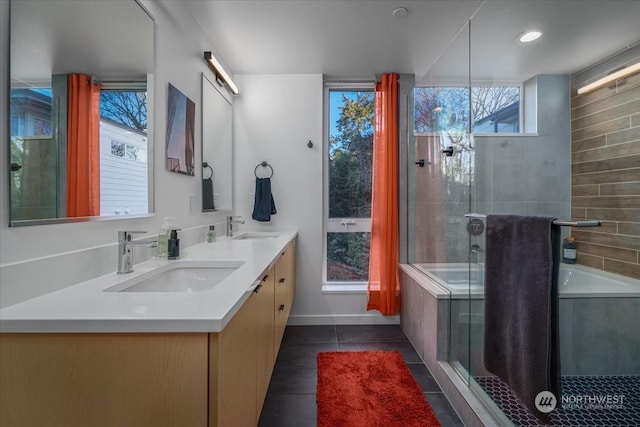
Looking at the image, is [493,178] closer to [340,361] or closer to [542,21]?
[542,21]

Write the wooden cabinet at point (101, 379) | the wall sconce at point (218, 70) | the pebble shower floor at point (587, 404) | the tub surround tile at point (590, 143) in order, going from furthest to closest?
the wall sconce at point (218, 70) → the tub surround tile at point (590, 143) → the pebble shower floor at point (587, 404) → the wooden cabinet at point (101, 379)

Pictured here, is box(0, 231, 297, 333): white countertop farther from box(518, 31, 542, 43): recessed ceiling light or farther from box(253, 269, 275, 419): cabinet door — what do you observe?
box(518, 31, 542, 43): recessed ceiling light

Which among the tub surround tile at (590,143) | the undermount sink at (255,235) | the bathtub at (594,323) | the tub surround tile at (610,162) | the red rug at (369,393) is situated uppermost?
the tub surround tile at (590,143)

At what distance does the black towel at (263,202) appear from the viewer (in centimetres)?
267

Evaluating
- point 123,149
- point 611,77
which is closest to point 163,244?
point 123,149

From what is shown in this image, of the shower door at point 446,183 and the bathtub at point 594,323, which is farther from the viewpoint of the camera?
the shower door at point 446,183

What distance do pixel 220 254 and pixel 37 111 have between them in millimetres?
902

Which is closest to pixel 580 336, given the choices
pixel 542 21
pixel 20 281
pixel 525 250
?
pixel 525 250

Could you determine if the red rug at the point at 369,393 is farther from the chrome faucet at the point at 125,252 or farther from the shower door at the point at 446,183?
the chrome faucet at the point at 125,252

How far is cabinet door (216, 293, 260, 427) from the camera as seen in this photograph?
716mm

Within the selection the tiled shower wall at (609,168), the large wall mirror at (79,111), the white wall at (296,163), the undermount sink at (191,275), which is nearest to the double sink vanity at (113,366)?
the large wall mirror at (79,111)

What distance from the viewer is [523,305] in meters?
1.25

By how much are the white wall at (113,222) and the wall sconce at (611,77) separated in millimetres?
2248

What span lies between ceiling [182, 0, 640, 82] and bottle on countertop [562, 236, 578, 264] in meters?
0.94
